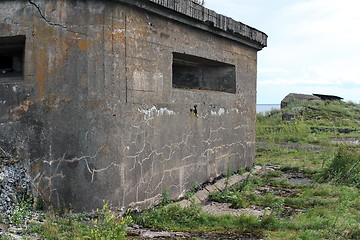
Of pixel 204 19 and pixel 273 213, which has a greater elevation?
pixel 204 19

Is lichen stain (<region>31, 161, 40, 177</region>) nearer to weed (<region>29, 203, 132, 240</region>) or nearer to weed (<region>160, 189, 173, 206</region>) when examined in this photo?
weed (<region>29, 203, 132, 240</region>)

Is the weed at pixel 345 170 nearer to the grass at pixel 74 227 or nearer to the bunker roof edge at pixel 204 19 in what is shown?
the bunker roof edge at pixel 204 19

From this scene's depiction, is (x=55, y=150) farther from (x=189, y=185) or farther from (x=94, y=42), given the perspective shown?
(x=189, y=185)

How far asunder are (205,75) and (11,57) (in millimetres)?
3149

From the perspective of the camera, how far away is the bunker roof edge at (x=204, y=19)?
466cm

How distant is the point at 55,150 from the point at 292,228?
8.96ft

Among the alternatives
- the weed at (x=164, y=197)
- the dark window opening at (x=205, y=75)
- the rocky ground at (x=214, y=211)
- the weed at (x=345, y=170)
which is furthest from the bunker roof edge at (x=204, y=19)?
the weed at (x=345, y=170)

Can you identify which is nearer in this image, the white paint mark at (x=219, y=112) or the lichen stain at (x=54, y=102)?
the lichen stain at (x=54, y=102)

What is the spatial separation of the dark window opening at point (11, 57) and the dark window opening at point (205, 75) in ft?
7.70

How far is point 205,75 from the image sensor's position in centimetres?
677

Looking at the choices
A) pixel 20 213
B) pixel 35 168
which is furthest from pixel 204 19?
pixel 20 213

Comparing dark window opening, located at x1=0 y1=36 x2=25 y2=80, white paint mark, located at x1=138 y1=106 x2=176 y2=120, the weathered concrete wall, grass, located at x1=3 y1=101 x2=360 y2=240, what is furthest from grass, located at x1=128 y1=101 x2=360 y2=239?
dark window opening, located at x1=0 y1=36 x2=25 y2=80

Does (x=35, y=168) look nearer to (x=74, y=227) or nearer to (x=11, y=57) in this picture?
(x=74, y=227)

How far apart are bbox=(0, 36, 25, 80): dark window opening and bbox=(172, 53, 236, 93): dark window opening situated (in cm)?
235
